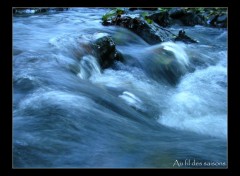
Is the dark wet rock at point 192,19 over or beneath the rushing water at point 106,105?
over

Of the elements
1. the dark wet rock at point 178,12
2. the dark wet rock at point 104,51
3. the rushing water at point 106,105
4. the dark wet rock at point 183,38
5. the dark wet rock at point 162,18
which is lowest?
the rushing water at point 106,105

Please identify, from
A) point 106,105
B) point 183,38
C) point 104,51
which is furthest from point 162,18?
point 106,105

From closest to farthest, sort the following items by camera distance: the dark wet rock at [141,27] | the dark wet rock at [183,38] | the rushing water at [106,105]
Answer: the rushing water at [106,105] → the dark wet rock at [141,27] → the dark wet rock at [183,38]

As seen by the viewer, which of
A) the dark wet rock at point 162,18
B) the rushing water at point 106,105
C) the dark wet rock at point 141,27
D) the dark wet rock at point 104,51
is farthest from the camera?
the dark wet rock at point 162,18

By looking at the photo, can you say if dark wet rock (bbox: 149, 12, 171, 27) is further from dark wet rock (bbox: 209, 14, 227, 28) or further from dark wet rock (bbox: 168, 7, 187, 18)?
dark wet rock (bbox: 209, 14, 227, 28)

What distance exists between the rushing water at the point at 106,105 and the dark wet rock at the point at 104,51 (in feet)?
0.53

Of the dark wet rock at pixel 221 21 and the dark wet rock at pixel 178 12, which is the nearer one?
the dark wet rock at pixel 221 21

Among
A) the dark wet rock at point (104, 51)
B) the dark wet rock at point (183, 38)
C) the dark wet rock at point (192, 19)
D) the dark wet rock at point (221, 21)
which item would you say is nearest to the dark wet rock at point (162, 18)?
the dark wet rock at point (192, 19)

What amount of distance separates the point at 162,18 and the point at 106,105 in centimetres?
780

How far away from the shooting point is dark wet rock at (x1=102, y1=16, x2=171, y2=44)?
10.1 meters

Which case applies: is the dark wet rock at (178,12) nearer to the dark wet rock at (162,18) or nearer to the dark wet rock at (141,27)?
the dark wet rock at (162,18)

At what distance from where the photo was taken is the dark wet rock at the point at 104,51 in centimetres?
748

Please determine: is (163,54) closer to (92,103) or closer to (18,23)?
(18,23)

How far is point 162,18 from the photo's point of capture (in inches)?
496
